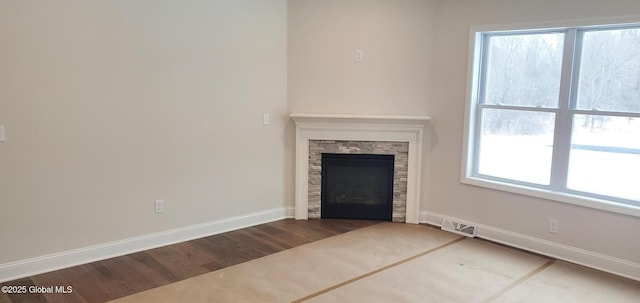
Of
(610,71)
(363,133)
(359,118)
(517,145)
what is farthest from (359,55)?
(610,71)

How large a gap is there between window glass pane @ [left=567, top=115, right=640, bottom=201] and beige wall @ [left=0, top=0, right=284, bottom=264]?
282 centimetres

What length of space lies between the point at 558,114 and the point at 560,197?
0.72m

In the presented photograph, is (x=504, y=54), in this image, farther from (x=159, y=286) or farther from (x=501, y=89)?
(x=159, y=286)

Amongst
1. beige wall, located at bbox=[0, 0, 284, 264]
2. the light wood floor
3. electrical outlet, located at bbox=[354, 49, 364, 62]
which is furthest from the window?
beige wall, located at bbox=[0, 0, 284, 264]

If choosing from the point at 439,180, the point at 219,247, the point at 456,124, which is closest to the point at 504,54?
the point at 456,124

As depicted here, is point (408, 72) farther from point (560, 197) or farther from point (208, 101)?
point (208, 101)

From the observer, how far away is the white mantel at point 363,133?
4863mm

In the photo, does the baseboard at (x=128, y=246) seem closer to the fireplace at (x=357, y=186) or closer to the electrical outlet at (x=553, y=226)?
the fireplace at (x=357, y=186)

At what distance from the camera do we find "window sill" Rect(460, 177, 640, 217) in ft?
12.2

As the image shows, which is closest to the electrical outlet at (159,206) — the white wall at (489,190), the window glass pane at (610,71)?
the white wall at (489,190)

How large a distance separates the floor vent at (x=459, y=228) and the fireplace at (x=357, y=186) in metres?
0.60

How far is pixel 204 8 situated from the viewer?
4.29 m

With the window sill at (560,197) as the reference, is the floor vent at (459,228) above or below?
below

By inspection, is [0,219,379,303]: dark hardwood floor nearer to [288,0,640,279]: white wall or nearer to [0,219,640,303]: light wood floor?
[0,219,640,303]: light wood floor
